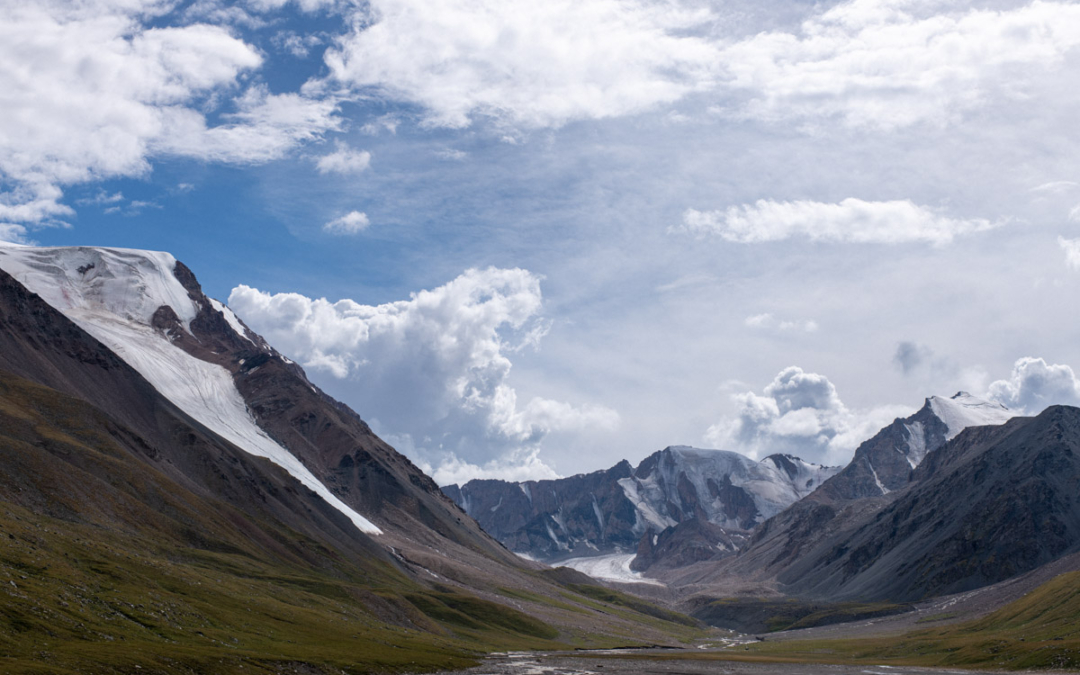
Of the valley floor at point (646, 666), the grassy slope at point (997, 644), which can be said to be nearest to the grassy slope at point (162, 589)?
the valley floor at point (646, 666)

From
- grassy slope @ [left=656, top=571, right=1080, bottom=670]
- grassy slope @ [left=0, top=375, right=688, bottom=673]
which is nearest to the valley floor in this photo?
grassy slope @ [left=656, top=571, right=1080, bottom=670]

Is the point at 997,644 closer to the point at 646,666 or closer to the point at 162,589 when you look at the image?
the point at 646,666

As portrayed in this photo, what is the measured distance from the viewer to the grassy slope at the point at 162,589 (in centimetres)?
7031

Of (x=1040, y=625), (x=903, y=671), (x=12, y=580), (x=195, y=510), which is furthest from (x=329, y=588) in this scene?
(x=1040, y=625)

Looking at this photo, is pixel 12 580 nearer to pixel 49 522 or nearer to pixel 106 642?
pixel 106 642

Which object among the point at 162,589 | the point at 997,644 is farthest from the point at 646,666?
the point at 162,589

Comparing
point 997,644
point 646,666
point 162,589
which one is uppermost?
point 162,589

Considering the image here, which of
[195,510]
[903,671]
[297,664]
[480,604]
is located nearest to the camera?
[297,664]

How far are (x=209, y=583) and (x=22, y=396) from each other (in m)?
81.7

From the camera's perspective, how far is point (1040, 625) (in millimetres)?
138750

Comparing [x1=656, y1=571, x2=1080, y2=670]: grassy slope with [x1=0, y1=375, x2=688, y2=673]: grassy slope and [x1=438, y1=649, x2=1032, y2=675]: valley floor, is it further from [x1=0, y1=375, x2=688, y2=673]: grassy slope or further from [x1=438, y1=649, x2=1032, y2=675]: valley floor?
[x1=0, y1=375, x2=688, y2=673]: grassy slope

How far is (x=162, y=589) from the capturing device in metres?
95.4

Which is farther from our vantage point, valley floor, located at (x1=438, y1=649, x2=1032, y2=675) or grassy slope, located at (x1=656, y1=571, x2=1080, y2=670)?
valley floor, located at (x1=438, y1=649, x2=1032, y2=675)

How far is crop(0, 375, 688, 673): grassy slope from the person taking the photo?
70312 mm
